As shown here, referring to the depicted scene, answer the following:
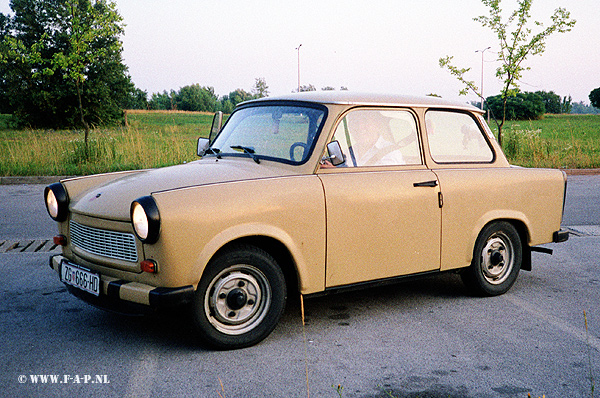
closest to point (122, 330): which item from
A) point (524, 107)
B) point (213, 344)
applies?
point (213, 344)

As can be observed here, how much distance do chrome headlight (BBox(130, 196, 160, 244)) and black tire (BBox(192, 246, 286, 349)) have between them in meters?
0.43

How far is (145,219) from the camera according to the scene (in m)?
3.39

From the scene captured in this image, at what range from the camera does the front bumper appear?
11.1 ft

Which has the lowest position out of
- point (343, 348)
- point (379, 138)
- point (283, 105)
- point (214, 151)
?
point (343, 348)

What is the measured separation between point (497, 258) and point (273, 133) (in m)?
2.24

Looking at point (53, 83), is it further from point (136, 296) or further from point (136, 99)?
point (136, 296)

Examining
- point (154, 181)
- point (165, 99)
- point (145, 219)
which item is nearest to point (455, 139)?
point (154, 181)

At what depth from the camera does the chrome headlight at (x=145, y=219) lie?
11.0 ft

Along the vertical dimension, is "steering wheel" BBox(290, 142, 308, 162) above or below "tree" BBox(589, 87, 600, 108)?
below

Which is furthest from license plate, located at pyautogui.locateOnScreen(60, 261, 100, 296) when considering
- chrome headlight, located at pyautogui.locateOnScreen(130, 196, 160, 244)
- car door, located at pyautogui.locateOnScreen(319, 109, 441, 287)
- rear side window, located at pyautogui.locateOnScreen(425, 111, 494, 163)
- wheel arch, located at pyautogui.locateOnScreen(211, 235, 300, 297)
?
rear side window, located at pyautogui.locateOnScreen(425, 111, 494, 163)

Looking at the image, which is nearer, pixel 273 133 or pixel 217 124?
pixel 273 133

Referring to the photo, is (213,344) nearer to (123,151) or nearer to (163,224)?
(163,224)

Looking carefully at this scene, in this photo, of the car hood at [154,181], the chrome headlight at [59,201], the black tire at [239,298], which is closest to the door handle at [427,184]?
the car hood at [154,181]

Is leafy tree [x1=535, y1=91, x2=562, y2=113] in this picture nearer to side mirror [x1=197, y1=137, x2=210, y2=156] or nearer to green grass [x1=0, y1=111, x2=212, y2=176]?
green grass [x1=0, y1=111, x2=212, y2=176]
